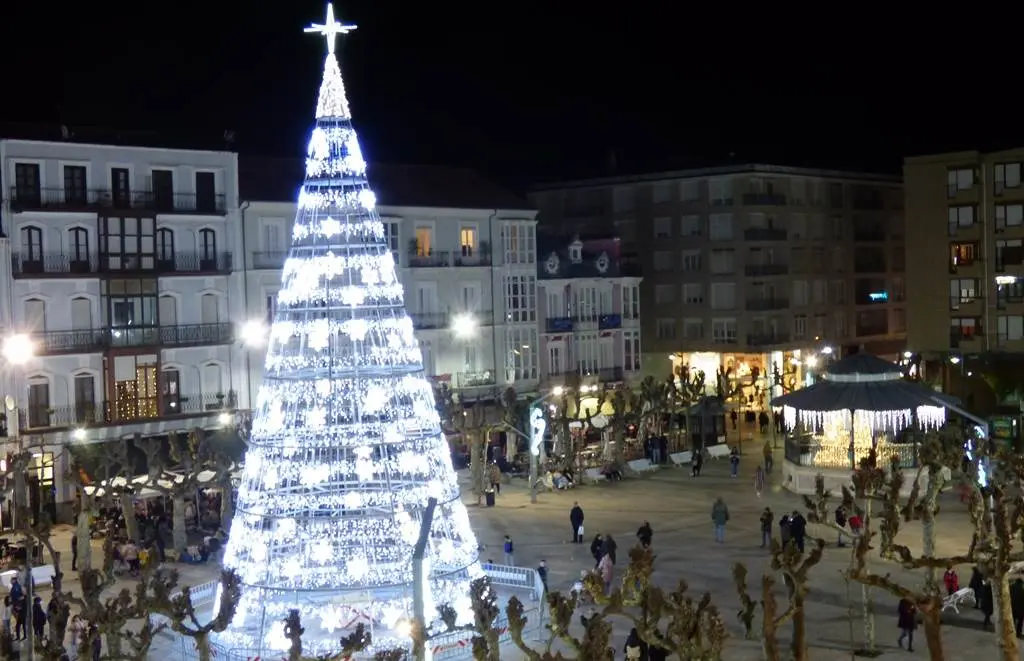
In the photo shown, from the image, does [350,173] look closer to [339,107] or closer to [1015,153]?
[339,107]

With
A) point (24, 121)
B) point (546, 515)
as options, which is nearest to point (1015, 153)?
point (546, 515)

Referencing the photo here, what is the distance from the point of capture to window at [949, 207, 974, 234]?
72.8 metres

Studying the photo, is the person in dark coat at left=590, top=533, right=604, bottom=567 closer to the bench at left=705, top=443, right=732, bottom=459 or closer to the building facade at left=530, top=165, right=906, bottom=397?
the bench at left=705, top=443, right=732, bottom=459

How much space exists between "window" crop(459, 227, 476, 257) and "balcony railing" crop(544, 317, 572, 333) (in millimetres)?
6332

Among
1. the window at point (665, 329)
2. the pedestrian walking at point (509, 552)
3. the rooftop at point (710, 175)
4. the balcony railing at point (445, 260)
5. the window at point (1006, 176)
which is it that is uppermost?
the rooftop at point (710, 175)

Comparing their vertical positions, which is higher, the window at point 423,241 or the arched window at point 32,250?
the window at point 423,241

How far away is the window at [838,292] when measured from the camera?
8888 cm

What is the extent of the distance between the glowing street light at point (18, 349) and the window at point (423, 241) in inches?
777

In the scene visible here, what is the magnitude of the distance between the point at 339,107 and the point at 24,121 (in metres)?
26.9

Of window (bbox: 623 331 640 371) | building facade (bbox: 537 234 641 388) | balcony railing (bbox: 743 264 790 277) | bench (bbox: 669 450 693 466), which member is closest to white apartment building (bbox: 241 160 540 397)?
building facade (bbox: 537 234 641 388)

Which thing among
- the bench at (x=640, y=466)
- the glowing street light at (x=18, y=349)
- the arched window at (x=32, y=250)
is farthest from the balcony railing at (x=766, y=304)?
the glowing street light at (x=18, y=349)

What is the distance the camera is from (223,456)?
42.8 meters

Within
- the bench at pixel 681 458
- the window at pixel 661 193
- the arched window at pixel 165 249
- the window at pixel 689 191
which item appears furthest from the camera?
the window at pixel 661 193

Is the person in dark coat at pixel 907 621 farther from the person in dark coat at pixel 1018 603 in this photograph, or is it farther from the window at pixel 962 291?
the window at pixel 962 291
